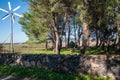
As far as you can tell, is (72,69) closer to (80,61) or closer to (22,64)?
(80,61)

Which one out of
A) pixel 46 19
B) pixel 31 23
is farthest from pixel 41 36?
pixel 46 19

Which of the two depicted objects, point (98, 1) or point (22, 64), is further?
point (98, 1)

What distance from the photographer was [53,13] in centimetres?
3136

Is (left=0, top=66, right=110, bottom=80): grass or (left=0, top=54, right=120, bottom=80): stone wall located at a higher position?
(left=0, top=54, right=120, bottom=80): stone wall

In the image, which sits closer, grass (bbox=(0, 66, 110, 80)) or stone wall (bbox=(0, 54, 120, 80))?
stone wall (bbox=(0, 54, 120, 80))

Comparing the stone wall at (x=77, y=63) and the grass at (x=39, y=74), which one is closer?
the stone wall at (x=77, y=63)

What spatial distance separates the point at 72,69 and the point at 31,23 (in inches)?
1827

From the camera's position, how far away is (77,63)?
1598 cm

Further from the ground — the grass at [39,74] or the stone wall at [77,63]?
the stone wall at [77,63]

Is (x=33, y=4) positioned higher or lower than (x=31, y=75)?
higher

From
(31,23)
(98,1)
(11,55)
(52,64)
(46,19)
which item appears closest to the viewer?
(52,64)

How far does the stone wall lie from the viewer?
14211mm

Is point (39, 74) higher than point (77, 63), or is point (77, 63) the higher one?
point (77, 63)

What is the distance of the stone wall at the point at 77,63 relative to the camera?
14.2 metres
